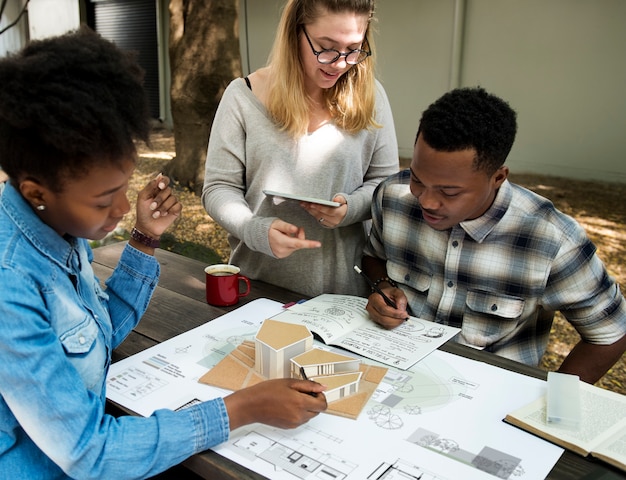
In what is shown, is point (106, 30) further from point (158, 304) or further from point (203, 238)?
point (158, 304)

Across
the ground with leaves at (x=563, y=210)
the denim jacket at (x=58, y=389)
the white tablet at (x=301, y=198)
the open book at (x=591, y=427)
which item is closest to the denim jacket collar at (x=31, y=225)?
the denim jacket at (x=58, y=389)

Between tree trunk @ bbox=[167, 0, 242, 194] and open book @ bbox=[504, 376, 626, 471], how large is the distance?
366cm

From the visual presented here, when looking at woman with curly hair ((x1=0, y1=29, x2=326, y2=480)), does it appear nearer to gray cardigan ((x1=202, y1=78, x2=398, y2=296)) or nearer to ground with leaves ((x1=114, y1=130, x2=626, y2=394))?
gray cardigan ((x1=202, y1=78, x2=398, y2=296))

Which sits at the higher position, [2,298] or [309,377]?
[2,298]

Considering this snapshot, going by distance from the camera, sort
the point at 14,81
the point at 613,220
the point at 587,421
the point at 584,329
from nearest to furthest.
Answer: the point at 14,81 → the point at 587,421 → the point at 584,329 → the point at 613,220

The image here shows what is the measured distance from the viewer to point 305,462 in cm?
104

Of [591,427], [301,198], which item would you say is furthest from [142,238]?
[591,427]

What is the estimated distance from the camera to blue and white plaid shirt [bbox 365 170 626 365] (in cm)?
150

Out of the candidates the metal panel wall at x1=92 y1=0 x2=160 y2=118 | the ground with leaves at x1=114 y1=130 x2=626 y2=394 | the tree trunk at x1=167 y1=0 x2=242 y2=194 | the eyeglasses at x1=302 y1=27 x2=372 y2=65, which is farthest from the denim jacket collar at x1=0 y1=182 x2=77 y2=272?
the metal panel wall at x1=92 y1=0 x2=160 y2=118

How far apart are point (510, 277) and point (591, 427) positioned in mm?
536

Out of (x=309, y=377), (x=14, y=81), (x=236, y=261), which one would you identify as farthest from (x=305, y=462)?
(x=236, y=261)

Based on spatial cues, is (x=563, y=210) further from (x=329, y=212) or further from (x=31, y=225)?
(x=31, y=225)

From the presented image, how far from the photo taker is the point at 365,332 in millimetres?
1571

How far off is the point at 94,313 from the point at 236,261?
36.9 inches
